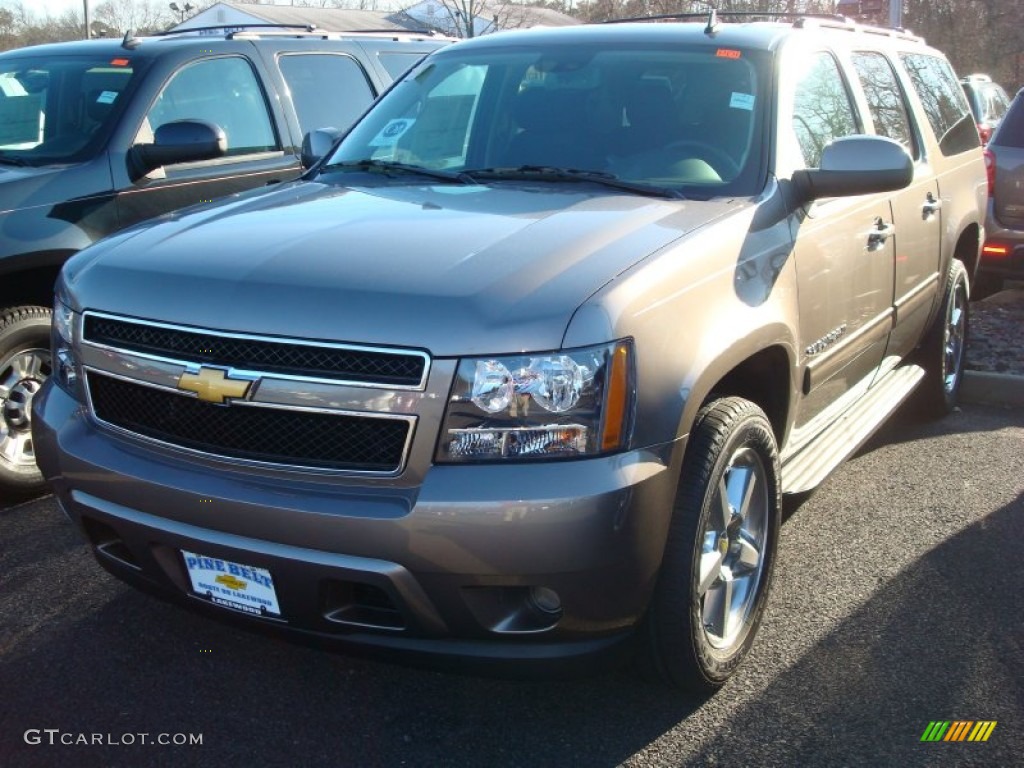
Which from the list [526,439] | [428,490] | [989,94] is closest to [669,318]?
[526,439]

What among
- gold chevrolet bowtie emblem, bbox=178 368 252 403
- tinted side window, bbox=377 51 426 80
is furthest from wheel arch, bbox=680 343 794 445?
tinted side window, bbox=377 51 426 80

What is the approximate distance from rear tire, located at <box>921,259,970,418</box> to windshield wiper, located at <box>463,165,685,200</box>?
2.62 m

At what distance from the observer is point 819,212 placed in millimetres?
3715

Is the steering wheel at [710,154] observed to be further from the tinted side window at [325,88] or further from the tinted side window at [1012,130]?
the tinted side window at [1012,130]

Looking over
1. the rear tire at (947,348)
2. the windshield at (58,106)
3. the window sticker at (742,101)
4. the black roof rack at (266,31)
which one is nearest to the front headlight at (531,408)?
the window sticker at (742,101)

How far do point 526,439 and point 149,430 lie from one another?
41.4 inches

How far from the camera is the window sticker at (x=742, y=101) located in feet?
12.3

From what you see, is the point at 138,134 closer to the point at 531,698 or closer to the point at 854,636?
the point at 531,698

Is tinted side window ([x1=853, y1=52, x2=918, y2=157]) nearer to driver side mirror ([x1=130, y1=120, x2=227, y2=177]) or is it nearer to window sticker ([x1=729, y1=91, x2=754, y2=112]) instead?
window sticker ([x1=729, y1=91, x2=754, y2=112])

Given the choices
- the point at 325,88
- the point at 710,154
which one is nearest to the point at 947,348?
the point at 710,154

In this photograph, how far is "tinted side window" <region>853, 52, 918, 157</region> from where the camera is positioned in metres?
4.55

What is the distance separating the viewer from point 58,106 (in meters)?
5.36

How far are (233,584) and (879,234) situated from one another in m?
2.79

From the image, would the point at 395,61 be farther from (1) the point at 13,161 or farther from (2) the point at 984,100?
(2) the point at 984,100
